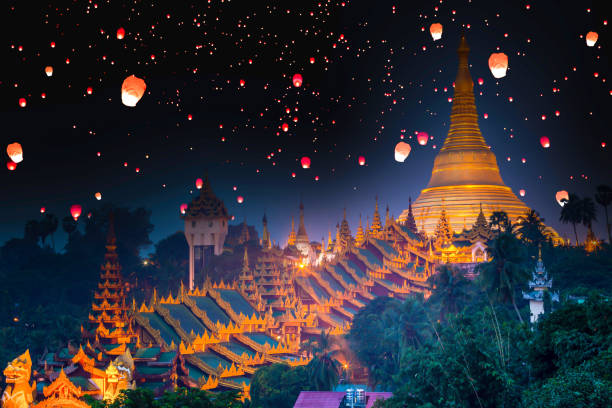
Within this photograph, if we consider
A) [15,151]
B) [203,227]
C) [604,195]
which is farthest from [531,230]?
[15,151]

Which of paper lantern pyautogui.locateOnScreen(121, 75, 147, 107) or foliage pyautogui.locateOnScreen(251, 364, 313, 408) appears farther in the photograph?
foliage pyautogui.locateOnScreen(251, 364, 313, 408)

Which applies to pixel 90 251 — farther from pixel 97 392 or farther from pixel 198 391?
pixel 198 391

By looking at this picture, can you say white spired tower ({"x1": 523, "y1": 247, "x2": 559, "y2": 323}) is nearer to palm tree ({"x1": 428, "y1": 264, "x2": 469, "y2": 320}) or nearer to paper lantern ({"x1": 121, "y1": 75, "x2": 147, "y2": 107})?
palm tree ({"x1": 428, "y1": 264, "x2": 469, "y2": 320})

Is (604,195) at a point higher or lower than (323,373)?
higher

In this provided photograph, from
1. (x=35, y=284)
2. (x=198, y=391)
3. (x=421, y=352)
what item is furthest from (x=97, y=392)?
(x=35, y=284)

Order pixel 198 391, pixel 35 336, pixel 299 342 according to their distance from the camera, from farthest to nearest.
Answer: pixel 35 336 → pixel 299 342 → pixel 198 391

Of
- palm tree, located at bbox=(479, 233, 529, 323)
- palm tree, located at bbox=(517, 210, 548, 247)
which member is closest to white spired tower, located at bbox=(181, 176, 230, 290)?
palm tree, located at bbox=(517, 210, 548, 247)

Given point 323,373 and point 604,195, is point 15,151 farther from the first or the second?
point 604,195
